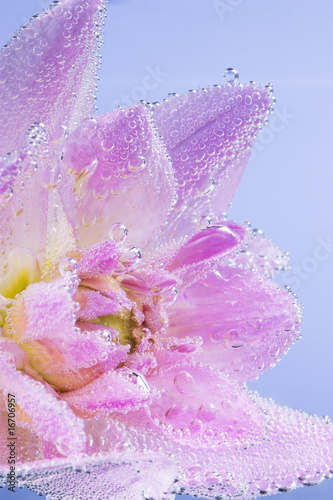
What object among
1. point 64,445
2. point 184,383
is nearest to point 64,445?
point 64,445

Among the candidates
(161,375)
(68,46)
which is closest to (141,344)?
(161,375)

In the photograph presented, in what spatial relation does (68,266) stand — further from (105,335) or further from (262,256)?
(262,256)

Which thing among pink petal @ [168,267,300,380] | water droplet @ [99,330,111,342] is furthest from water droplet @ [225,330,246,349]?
water droplet @ [99,330,111,342]

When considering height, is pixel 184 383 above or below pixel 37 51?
below

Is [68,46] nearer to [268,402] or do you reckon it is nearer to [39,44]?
[39,44]

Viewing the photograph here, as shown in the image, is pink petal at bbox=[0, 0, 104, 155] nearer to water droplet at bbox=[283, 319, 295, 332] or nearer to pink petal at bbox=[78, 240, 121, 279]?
pink petal at bbox=[78, 240, 121, 279]

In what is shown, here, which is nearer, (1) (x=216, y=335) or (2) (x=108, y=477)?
(2) (x=108, y=477)
